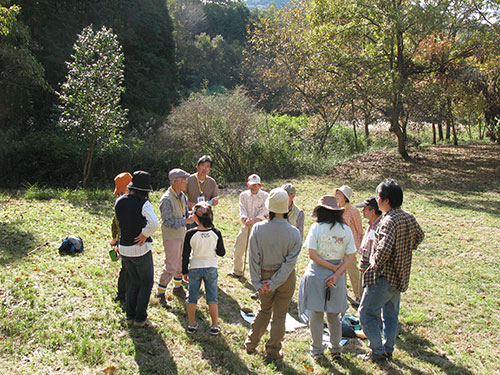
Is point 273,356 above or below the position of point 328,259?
below

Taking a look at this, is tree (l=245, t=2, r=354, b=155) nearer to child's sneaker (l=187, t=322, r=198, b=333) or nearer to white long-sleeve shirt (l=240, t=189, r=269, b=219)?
white long-sleeve shirt (l=240, t=189, r=269, b=219)

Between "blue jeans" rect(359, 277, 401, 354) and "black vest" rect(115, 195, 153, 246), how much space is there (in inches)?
99.0

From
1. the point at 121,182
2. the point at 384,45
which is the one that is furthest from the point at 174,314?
the point at 384,45

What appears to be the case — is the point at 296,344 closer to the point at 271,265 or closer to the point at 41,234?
the point at 271,265

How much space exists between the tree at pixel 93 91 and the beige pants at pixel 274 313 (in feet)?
36.6

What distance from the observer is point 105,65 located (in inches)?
550

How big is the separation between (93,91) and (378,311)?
1198 cm

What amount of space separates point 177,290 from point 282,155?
13.3 m

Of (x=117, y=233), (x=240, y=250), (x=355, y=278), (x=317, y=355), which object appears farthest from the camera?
(x=240, y=250)

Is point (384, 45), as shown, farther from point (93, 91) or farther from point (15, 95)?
point (15, 95)

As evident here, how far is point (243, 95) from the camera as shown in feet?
67.7

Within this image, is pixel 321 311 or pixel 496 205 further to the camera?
pixel 496 205

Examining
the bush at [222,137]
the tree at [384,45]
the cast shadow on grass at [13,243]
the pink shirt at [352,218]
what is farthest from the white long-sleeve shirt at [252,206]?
the tree at [384,45]

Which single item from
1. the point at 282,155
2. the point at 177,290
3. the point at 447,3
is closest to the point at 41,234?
the point at 177,290
